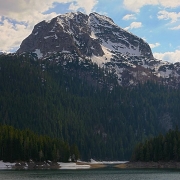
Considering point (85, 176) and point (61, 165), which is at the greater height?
point (61, 165)

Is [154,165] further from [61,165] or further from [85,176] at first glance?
[85,176]

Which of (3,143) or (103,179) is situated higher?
(3,143)

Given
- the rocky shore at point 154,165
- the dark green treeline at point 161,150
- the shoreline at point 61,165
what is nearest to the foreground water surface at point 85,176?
the shoreline at point 61,165

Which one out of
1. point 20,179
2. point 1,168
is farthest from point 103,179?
point 1,168

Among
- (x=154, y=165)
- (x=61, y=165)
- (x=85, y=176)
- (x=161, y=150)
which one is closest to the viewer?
(x=85, y=176)

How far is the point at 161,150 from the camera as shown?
18212cm

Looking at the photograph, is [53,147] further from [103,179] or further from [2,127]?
[103,179]

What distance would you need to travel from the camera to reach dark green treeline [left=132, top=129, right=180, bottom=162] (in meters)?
178

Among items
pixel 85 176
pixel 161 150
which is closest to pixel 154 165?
pixel 161 150

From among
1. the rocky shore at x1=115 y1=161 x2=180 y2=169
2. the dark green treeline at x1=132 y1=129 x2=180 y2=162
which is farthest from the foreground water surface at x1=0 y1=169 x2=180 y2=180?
the dark green treeline at x1=132 y1=129 x2=180 y2=162

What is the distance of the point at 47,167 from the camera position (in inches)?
6737

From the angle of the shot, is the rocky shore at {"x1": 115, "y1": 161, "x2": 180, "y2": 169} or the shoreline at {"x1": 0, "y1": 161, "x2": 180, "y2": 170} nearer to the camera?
the shoreline at {"x1": 0, "y1": 161, "x2": 180, "y2": 170}

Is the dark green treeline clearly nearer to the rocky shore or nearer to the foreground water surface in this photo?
the rocky shore

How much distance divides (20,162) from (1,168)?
33.6ft
